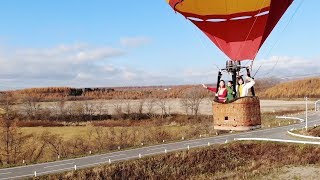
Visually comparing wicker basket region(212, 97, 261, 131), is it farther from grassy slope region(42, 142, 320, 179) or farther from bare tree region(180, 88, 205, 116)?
bare tree region(180, 88, 205, 116)

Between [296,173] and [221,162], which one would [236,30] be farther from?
[221,162]

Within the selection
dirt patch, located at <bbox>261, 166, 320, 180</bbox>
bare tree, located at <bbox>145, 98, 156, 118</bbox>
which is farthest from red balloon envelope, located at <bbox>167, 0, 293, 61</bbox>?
bare tree, located at <bbox>145, 98, 156, 118</bbox>

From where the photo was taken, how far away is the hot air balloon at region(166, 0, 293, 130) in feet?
42.2

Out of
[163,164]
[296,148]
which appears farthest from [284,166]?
[163,164]

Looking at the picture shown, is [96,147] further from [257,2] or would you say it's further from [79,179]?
[257,2]

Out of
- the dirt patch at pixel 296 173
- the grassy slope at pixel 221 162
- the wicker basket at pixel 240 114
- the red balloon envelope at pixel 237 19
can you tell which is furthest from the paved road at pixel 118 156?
the wicker basket at pixel 240 114

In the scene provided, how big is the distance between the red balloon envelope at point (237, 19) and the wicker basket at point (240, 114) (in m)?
1.89

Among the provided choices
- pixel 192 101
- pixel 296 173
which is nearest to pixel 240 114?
pixel 296 173

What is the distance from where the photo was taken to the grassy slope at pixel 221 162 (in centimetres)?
4134

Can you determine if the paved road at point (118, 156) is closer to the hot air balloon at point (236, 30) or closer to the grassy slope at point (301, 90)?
the hot air balloon at point (236, 30)

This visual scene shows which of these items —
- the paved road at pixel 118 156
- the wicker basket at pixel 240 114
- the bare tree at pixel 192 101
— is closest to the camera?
the wicker basket at pixel 240 114

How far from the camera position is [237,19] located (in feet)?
47.3

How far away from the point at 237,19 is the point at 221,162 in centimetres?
3393

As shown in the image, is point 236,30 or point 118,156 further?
point 118,156
